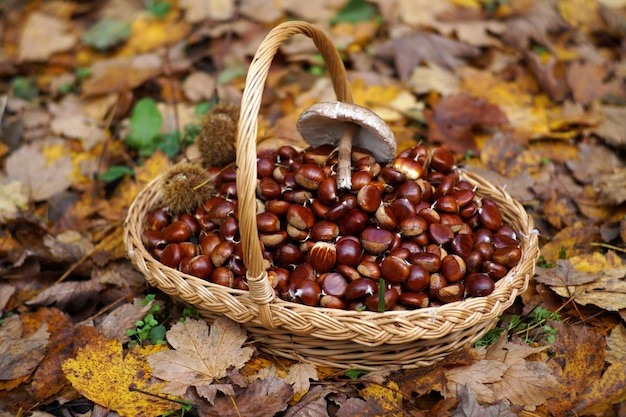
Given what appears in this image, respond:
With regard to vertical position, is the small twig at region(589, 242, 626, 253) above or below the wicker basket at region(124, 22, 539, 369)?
below

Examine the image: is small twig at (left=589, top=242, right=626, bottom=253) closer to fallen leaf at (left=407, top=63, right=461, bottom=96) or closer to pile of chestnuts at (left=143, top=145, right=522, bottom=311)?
pile of chestnuts at (left=143, top=145, right=522, bottom=311)

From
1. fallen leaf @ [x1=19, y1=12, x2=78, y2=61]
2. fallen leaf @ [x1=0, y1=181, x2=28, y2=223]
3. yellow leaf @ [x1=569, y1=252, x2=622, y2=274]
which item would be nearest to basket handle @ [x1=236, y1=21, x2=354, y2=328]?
yellow leaf @ [x1=569, y1=252, x2=622, y2=274]

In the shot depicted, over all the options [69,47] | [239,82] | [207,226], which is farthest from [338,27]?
[207,226]

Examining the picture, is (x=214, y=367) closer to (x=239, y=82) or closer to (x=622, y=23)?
(x=239, y=82)

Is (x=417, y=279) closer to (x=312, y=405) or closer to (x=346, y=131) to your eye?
(x=312, y=405)

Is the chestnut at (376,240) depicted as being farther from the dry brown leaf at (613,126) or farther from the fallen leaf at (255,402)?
the dry brown leaf at (613,126)

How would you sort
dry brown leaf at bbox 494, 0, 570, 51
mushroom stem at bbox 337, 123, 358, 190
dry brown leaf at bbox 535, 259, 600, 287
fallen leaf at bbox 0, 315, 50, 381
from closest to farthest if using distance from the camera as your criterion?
fallen leaf at bbox 0, 315, 50, 381 → mushroom stem at bbox 337, 123, 358, 190 → dry brown leaf at bbox 535, 259, 600, 287 → dry brown leaf at bbox 494, 0, 570, 51

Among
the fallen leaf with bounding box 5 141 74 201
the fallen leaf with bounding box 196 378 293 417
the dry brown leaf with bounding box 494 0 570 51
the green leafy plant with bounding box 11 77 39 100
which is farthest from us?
the dry brown leaf with bounding box 494 0 570 51
